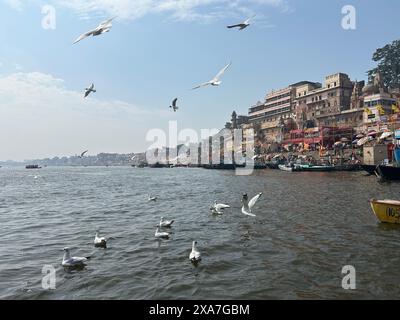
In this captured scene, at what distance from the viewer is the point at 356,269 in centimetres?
1048

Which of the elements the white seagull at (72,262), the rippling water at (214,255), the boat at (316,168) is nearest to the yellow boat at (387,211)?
the rippling water at (214,255)

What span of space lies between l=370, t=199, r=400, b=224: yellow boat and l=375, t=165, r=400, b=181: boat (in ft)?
95.2

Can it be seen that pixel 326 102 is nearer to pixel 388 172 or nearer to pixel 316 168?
pixel 316 168

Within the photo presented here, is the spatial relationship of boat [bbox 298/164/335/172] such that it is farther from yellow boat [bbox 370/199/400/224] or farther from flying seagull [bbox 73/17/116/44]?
flying seagull [bbox 73/17/116/44]

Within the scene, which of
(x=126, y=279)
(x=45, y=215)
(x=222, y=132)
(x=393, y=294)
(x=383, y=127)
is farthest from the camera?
(x=222, y=132)

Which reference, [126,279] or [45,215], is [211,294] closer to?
[126,279]

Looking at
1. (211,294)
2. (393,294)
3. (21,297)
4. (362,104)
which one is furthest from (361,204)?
(362,104)

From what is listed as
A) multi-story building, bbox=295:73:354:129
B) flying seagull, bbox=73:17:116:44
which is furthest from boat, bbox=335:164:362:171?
flying seagull, bbox=73:17:116:44

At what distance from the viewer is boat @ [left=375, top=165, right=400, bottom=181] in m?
42.2

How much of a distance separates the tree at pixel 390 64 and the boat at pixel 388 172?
246 feet

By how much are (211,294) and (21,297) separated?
5.08 m

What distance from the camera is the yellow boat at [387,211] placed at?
1636cm

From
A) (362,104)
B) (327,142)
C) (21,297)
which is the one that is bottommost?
(21,297)

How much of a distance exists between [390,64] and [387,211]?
363 ft
